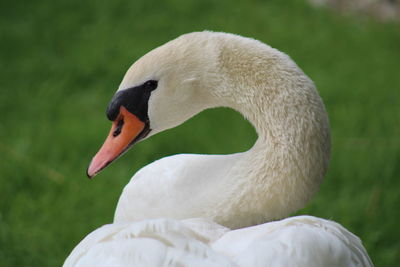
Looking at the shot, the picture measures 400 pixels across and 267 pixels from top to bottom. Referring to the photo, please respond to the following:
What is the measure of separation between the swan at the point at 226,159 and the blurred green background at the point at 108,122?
3.36 ft

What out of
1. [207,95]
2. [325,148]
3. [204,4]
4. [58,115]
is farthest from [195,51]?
[204,4]

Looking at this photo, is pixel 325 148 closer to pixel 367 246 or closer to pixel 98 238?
pixel 98 238

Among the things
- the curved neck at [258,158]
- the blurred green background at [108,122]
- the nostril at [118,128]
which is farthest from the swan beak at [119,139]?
the blurred green background at [108,122]

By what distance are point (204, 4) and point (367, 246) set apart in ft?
8.95

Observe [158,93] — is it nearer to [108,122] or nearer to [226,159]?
[226,159]

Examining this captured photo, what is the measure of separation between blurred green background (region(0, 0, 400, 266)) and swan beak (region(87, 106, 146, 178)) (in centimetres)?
95

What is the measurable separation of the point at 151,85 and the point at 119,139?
171mm

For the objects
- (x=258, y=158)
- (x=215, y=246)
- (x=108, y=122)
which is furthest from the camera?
(x=108, y=122)

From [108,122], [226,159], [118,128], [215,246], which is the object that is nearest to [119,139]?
[118,128]

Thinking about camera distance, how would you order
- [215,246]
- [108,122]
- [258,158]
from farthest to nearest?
[108,122], [258,158], [215,246]

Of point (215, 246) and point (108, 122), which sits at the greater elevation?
point (215, 246)

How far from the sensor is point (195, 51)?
1.61 m

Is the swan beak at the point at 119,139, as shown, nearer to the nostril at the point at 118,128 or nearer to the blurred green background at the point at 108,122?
the nostril at the point at 118,128

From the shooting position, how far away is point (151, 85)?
160cm
